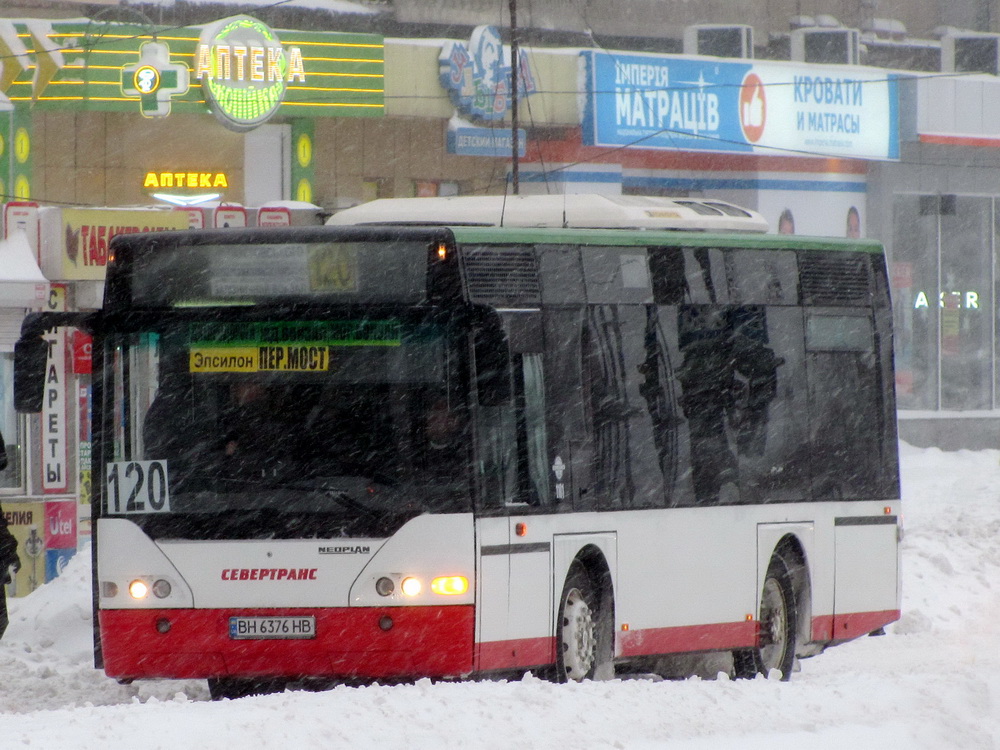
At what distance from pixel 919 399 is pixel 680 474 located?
24.8m

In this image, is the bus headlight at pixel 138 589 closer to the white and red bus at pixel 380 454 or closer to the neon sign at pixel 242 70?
the white and red bus at pixel 380 454

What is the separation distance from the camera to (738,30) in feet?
114

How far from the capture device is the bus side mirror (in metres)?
9.59

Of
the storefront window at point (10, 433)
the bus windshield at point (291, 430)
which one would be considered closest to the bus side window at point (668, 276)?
the bus windshield at point (291, 430)

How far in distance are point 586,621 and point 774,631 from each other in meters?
2.08

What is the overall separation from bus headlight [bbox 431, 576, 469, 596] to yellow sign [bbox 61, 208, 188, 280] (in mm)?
7931

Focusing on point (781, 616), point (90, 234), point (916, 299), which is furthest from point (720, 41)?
point (781, 616)

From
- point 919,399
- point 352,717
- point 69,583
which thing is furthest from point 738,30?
point 352,717

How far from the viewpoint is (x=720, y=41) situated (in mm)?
34906

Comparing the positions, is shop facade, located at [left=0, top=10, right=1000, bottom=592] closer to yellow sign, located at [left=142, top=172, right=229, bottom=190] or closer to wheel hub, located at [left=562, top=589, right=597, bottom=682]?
yellow sign, located at [left=142, top=172, right=229, bottom=190]

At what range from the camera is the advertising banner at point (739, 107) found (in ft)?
99.9

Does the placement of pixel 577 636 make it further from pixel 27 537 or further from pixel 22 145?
pixel 22 145

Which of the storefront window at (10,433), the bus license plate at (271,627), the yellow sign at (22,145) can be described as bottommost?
the bus license plate at (271,627)

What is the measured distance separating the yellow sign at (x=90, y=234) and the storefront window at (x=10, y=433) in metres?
0.96
